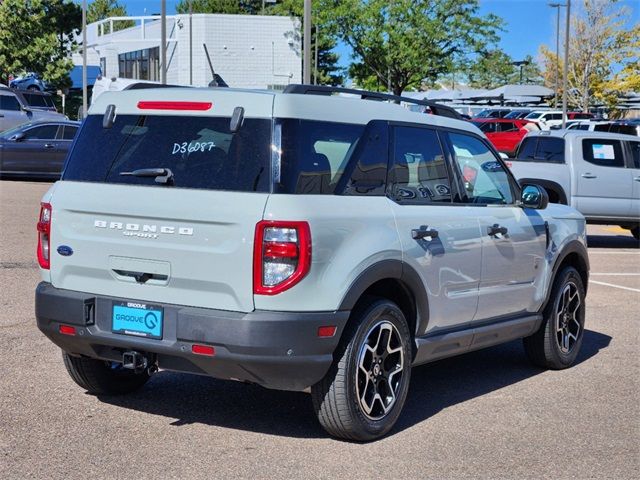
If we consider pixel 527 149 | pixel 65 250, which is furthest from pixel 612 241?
pixel 65 250

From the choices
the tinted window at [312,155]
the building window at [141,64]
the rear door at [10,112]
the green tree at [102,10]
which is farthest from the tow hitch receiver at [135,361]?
the green tree at [102,10]

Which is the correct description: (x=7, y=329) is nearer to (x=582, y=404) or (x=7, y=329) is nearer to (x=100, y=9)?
(x=582, y=404)

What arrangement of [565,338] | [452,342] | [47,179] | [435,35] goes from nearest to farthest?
[452,342] → [565,338] → [47,179] → [435,35]

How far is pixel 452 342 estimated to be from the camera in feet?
20.6

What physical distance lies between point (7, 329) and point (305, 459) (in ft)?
12.5

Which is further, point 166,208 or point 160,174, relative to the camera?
point 160,174

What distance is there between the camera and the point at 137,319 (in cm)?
528

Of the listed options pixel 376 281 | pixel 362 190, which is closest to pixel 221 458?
pixel 376 281

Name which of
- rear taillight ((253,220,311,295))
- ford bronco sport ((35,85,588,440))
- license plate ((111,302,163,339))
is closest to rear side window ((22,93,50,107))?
ford bronco sport ((35,85,588,440))

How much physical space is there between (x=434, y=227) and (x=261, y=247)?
145cm

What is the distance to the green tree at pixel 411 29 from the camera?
50562mm

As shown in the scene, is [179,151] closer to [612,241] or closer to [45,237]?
[45,237]

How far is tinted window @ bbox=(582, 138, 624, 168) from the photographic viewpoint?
56.2 feet

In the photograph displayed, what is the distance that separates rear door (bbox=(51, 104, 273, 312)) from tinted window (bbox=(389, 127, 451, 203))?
103cm
